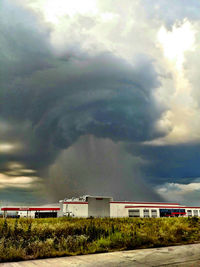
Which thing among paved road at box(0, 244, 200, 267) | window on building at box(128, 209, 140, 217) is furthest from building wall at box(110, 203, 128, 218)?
paved road at box(0, 244, 200, 267)

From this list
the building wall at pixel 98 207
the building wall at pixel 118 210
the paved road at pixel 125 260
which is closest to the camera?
the paved road at pixel 125 260

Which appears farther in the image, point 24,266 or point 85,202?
point 85,202

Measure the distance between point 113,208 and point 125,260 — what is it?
229ft

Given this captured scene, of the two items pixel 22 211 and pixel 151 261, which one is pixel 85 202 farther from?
pixel 151 261

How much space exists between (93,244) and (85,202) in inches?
2392

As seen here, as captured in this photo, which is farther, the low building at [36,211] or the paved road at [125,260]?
the low building at [36,211]

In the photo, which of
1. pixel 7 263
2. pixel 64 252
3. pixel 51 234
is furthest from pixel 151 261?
pixel 51 234

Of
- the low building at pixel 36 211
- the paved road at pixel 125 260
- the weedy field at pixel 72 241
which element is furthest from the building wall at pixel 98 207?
the paved road at pixel 125 260

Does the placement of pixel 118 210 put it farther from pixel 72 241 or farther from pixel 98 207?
pixel 72 241

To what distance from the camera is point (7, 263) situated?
1097cm

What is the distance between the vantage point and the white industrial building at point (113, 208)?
72812 millimetres

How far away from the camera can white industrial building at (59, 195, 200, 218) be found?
72.8 m

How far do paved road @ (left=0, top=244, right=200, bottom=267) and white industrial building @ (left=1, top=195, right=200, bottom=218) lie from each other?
60.2 m

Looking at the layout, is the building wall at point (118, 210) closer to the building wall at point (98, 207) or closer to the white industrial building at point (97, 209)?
the white industrial building at point (97, 209)
